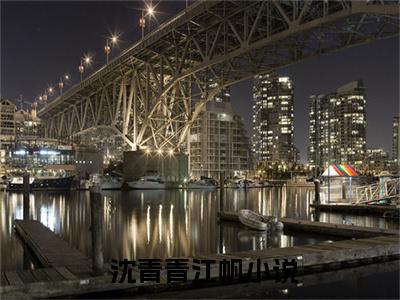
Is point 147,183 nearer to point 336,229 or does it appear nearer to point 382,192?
point 382,192

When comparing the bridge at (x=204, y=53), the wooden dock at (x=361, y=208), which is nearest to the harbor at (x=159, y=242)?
the wooden dock at (x=361, y=208)

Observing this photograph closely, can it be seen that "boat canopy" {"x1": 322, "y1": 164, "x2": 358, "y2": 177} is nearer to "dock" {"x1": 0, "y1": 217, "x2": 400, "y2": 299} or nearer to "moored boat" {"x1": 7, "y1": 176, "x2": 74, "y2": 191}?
"dock" {"x1": 0, "y1": 217, "x2": 400, "y2": 299}

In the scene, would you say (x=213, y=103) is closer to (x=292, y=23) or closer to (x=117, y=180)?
(x=117, y=180)

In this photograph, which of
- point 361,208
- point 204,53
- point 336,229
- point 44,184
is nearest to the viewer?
point 336,229

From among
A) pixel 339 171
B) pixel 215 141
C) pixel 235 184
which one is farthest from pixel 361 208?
pixel 215 141

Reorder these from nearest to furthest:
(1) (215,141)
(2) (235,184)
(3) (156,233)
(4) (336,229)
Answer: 1. (4) (336,229)
2. (3) (156,233)
3. (2) (235,184)
4. (1) (215,141)

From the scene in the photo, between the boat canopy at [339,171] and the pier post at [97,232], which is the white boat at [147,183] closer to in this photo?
the boat canopy at [339,171]

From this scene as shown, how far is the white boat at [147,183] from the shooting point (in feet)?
207

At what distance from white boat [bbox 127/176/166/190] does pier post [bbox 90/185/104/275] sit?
165 feet

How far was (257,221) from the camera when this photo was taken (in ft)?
78.4

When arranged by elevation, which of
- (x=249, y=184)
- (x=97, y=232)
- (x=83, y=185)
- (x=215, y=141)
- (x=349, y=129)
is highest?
(x=349, y=129)

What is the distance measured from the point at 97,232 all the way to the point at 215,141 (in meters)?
79.6

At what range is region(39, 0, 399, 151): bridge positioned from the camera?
95.6 feet

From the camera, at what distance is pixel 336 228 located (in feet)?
71.6
